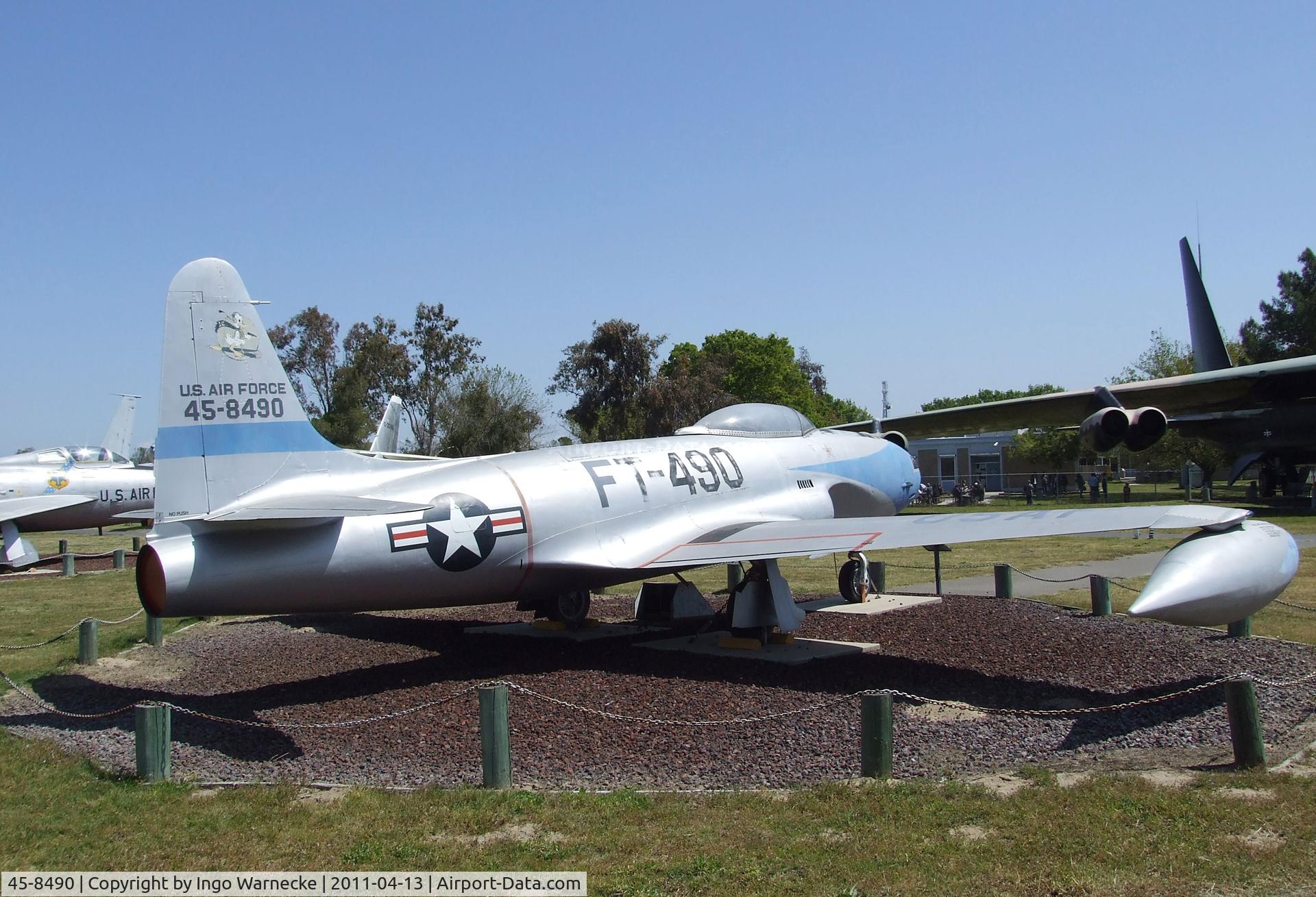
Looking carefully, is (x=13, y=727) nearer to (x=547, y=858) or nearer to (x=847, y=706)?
(x=547, y=858)

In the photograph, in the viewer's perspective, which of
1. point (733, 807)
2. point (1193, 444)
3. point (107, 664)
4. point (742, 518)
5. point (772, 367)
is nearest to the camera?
point (733, 807)

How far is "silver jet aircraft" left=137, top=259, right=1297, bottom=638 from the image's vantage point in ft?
27.6

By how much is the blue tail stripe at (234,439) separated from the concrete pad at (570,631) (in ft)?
14.2

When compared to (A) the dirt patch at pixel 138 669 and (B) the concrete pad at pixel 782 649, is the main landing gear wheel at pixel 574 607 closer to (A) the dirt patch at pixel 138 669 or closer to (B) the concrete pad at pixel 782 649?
(B) the concrete pad at pixel 782 649

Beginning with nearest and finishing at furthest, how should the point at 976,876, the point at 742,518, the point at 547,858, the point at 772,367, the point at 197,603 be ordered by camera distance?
the point at 976,876 → the point at 547,858 → the point at 197,603 → the point at 742,518 → the point at 772,367

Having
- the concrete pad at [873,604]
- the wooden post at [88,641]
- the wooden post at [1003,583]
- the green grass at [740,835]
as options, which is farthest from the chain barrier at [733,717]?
the wooden post at [1003,583]

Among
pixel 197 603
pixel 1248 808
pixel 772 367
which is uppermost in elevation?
pixel 772 367

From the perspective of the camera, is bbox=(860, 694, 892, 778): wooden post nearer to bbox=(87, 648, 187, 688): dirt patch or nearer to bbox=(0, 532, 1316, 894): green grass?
bbox=(0, 532, 1316, 894): green grass

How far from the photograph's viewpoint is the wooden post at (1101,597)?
1279cm

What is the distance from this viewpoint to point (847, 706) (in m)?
8.40

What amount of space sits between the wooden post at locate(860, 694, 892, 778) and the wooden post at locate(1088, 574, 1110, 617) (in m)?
7.54

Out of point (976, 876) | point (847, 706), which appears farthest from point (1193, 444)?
point (976, 876)

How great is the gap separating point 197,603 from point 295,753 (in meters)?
1.66

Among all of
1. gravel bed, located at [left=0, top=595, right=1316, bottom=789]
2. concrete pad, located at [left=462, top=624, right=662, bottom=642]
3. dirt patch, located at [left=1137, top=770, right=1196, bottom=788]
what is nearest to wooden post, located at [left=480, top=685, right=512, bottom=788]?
gravel bed, located at [left=0, top=595, right=1316, bottom=789]
